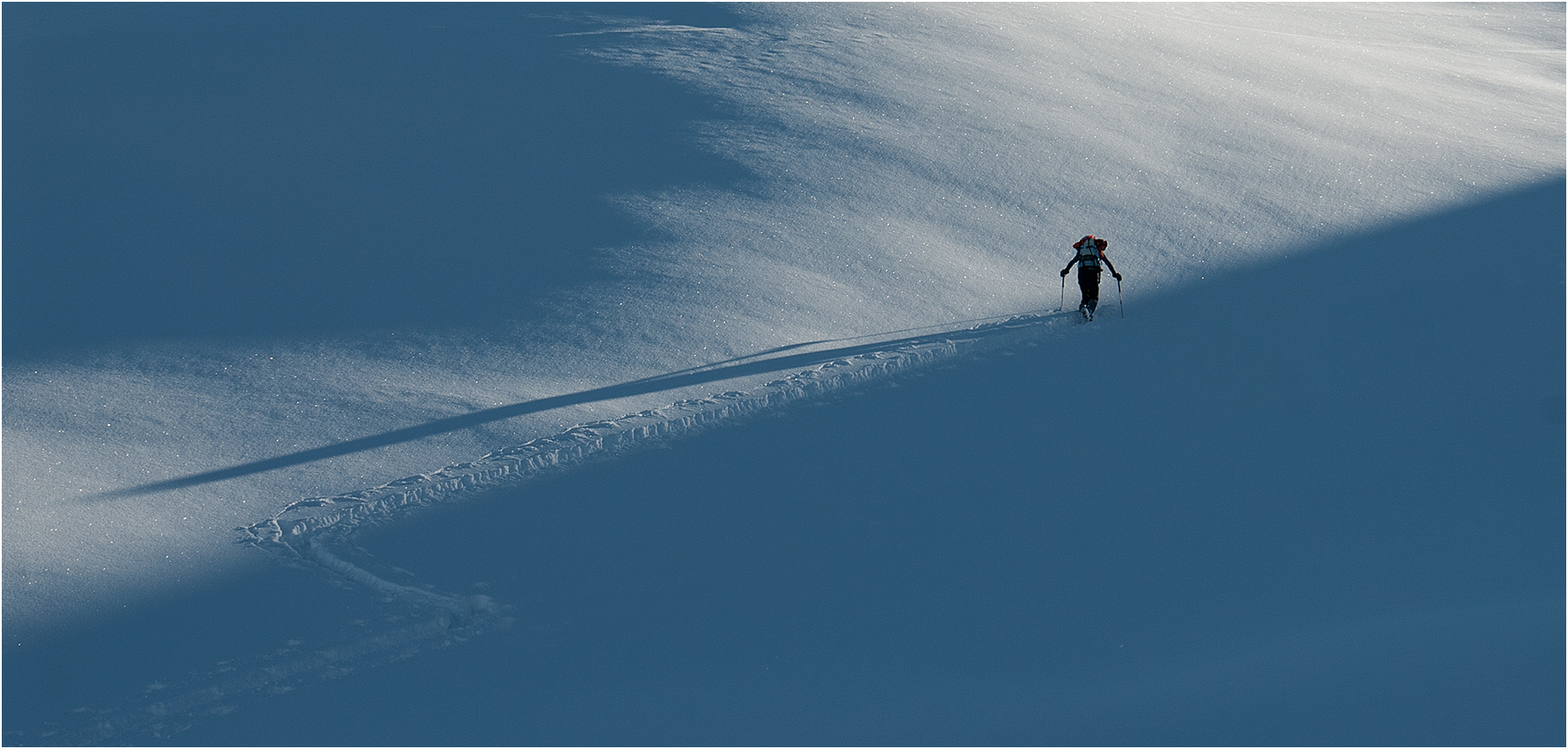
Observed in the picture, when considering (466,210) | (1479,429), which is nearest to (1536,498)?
(1479,429)

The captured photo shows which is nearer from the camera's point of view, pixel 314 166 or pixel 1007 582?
pixel 1007 582

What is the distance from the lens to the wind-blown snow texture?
586 centimetres

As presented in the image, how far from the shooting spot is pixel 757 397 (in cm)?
776

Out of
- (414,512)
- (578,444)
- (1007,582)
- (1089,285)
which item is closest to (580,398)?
(578,444)

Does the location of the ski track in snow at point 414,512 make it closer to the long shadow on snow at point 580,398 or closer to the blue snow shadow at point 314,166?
the long shadow on snow at point 580,398

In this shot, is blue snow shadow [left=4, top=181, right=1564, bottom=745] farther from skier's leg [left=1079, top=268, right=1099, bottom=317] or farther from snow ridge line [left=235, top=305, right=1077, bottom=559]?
skier's leg [left=1079, top=268, right=1099, bottom=317]

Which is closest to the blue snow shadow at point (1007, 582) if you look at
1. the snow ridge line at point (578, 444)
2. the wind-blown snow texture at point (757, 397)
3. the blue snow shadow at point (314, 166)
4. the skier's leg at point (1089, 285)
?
the wind-blown snow texture at point (757, 397)

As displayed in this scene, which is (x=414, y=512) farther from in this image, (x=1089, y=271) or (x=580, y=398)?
(x=1089, y=271)

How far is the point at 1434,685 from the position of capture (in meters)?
5.71

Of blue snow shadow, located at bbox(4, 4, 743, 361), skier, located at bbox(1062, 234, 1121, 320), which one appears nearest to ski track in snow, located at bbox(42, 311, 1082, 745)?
skier, located at bbox(1062, 234, 1121, 320)

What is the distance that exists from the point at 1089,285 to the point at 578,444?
3848mm

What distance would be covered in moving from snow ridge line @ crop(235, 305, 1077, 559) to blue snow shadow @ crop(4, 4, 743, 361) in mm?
1871

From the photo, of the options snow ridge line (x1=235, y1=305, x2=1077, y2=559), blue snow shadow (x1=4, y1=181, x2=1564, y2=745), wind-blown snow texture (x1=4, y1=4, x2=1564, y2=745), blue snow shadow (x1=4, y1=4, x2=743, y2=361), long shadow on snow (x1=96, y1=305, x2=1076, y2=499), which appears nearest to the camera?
blue snow shadow (x1=4, y1=181, x2=1564, y2=745)

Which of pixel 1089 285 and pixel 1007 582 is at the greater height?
pixel 1089 285
